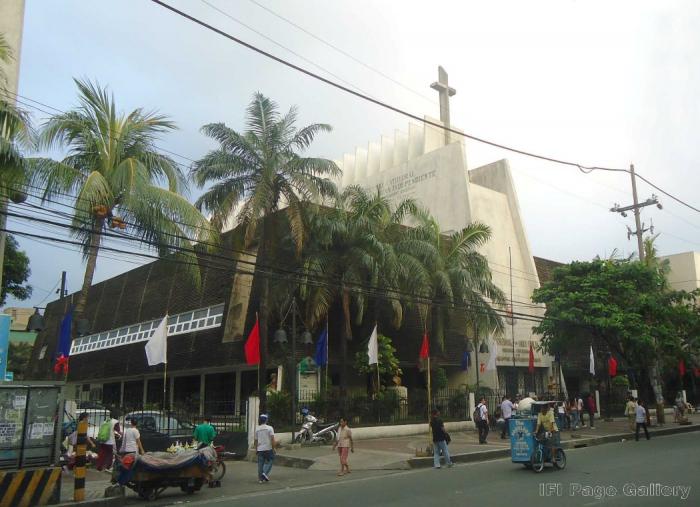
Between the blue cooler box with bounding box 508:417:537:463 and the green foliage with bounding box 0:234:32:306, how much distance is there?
1148 inches

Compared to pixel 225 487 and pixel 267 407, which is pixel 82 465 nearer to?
pixel 225 487

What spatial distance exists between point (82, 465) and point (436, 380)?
21.1 metres

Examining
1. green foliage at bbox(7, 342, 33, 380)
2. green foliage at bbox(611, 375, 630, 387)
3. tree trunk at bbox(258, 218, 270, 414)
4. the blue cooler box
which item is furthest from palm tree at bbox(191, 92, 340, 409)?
green foliage at bbox(7, 342, 33, 380)

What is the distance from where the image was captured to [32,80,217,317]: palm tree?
17.0 meters

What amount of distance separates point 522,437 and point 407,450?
6.47m

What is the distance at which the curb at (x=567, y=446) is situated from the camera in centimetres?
1734

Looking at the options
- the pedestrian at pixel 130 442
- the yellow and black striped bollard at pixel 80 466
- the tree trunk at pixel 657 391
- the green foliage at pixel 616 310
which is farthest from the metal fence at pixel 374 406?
the yellow and black striped bollard at pixel 80 466

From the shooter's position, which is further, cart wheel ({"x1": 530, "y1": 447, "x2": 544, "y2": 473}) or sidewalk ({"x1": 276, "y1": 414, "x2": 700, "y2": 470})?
sidewalk ({"x1": 276, "y1": 414, "x2": 700, "y2": 470})

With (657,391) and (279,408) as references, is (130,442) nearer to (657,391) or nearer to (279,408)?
(279,408)

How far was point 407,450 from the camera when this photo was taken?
2020 cm

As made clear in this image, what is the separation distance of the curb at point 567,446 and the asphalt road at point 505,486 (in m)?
1.17

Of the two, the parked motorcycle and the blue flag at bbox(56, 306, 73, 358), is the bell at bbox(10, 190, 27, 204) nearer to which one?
the blue flag at bbox(56, 306, 73, 358)

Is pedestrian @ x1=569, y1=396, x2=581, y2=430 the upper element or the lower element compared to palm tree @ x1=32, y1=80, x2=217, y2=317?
lower

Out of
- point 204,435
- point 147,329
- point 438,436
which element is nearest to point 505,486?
point 438,436
